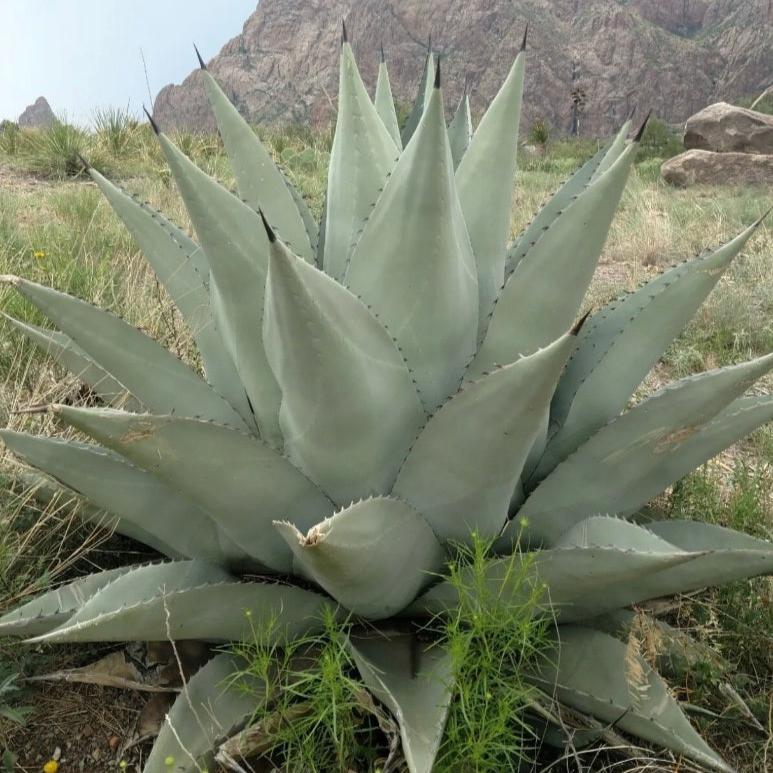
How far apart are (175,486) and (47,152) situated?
9.87m

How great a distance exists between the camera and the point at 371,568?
1263mm

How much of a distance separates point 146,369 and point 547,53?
4472 inches

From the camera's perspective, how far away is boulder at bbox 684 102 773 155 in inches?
635

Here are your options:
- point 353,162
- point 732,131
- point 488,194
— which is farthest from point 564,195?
point 732,131

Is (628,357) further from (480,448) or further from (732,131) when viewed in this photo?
(732,131)

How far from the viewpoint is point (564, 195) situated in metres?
1.74

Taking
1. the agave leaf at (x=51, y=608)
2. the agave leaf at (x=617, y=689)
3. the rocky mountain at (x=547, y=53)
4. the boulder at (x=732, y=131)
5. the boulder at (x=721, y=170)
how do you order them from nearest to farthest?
1. the agave leaf at (x=617, y=689)
2. the agave leaf at (x=51, y=608)
3. the boulder at (x=721, y=170)
4. the boulder at (x=732, y=131)
5. the rocky mountain at (x=547, y=53)

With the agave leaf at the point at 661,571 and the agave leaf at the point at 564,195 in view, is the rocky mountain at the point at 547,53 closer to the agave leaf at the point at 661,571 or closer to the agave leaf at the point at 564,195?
the agave leaf at the point at 564,195

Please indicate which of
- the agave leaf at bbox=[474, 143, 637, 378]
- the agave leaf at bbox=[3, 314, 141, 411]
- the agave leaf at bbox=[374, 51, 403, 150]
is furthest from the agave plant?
the agave leaf at bbox=[3, 314, 141, 411]

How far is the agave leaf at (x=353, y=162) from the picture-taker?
1.56 m

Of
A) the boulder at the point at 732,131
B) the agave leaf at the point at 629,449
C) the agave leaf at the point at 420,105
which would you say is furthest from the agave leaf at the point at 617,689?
the boulder at the point at 732,131

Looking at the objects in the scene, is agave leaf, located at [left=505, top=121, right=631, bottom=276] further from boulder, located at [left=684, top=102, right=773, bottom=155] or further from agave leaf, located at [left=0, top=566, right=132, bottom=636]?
boulder, located at [left=684, top=102, right=773, bottom=155]

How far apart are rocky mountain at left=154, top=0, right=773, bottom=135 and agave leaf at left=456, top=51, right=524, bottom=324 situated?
300ft

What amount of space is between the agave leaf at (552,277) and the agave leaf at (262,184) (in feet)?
1.56
